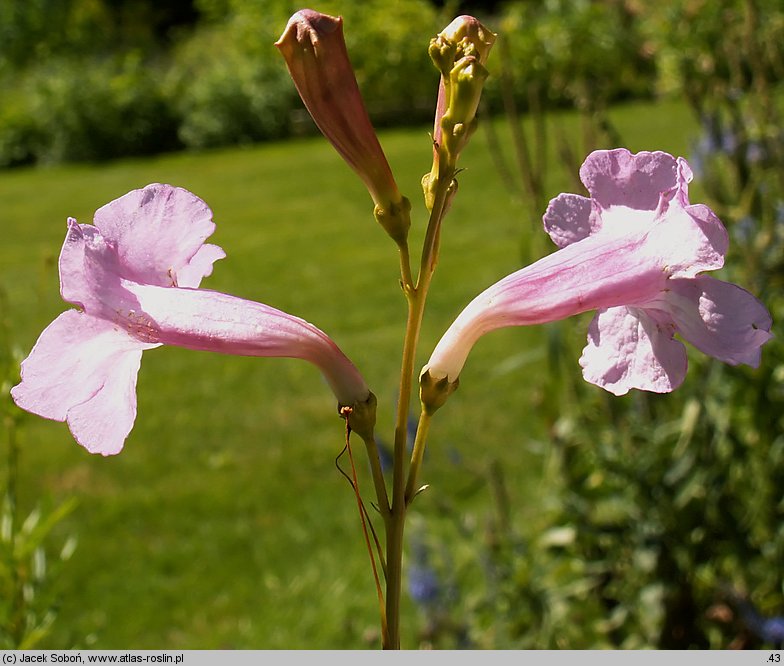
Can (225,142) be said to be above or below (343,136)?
below

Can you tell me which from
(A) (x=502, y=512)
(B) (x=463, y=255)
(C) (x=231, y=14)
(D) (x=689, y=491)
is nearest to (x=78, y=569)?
(A) (x=502, y=512)

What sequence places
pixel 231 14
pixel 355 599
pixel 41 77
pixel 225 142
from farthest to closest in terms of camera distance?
pixel 231 14, pixel 41 77, pixel 225 142, pixel 355 599

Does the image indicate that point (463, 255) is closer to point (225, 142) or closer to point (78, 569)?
point (78, 569)

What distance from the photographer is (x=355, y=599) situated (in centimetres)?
264

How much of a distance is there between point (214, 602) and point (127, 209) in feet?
7.06

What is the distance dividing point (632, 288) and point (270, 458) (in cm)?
291

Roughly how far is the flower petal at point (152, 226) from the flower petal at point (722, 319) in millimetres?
356

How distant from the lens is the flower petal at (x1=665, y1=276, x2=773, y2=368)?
715 millimetres

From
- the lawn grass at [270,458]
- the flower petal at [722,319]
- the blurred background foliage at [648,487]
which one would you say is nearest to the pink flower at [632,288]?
the flower petal at [722,319]

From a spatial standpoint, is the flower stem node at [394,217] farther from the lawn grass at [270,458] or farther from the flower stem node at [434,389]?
the lawn grass at [270,458]

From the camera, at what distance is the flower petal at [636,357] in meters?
0.75

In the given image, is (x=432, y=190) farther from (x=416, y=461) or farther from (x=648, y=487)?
(x=648, y=487)

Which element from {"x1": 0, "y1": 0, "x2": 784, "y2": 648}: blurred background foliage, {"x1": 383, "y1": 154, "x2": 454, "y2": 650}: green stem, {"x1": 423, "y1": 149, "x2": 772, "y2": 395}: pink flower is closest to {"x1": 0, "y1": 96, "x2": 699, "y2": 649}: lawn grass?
{"x1": 0, "y1": 0, "x2": 784, "y2": 648}: blurred background foliage

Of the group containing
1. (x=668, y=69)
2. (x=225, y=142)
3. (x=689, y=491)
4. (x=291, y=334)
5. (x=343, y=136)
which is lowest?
(x=225, y=142)
